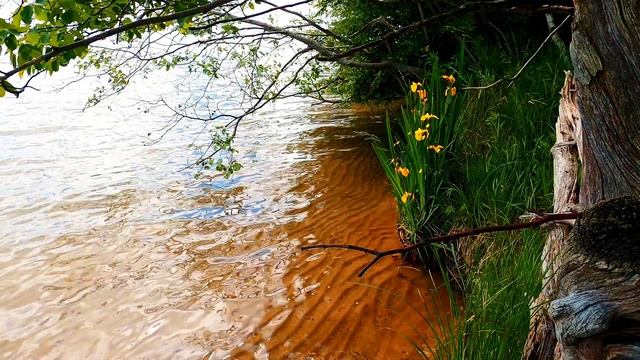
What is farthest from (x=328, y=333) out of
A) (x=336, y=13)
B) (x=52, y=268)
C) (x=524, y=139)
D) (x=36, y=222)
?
(x=336, y=13)

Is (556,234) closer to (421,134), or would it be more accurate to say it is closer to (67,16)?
(421,134)

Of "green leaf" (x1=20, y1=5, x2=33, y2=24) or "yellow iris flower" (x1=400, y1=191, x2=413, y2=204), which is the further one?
"yellow iris flower" (x1=400, y1=191, x2=413, y2=204)

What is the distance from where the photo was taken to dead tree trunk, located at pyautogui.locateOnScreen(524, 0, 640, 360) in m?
1.27

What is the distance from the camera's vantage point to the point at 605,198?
1521 mm

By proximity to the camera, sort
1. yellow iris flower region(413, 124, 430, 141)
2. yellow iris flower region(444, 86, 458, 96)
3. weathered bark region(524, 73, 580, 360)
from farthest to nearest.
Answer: yellow iris flower region(444, 86, 458, 96), yellow iris flower region(413, 124, 430, 141), weathered bark region(524, 73, 580, 360)

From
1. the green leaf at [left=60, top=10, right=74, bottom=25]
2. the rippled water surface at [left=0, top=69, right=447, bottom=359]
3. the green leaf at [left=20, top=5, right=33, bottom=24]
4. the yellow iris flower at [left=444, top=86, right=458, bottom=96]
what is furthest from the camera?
the yellow iris flower at [left=444, top=86, right=458, bottom=96]

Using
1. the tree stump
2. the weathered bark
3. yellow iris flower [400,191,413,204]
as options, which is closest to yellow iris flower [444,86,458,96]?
yellow iris flower [400,191,413,204]

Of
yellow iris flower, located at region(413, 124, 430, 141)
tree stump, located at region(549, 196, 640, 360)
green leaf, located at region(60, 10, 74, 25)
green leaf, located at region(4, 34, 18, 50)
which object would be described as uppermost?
green leaf, located at region(60, 10, 74, 25)

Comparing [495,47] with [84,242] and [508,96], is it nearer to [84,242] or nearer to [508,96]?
[508,96]

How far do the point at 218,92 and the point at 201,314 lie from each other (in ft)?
36.4

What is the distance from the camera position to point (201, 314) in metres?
3.64

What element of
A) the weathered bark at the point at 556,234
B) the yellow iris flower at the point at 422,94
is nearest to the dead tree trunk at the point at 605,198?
the weathered bark at the point at 556,234

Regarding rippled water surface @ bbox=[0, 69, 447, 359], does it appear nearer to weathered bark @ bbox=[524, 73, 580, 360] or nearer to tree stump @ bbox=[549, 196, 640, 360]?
weathered bark @ bbox=[524, 73, 580, 360]

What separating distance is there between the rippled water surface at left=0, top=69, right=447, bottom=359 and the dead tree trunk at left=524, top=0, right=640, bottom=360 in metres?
1.49
